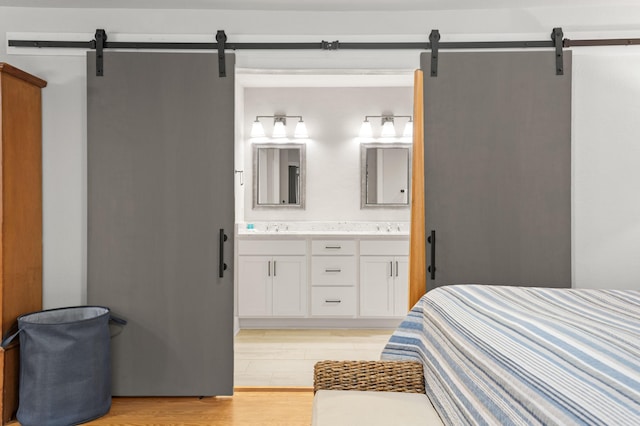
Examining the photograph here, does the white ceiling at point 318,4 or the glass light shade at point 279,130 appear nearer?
the white ceiling at point 318,4

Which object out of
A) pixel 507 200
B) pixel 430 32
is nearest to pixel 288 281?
pixel 507 200

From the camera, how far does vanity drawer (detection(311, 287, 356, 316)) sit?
4430 millimetres

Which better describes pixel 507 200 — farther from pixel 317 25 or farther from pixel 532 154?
pixel 317 25

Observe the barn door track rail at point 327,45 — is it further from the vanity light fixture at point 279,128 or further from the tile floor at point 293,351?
the tile floor at point 293,351

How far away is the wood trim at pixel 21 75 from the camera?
2492mm

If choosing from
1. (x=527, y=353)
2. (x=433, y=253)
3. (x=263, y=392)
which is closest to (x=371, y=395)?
(x=527, y=353)

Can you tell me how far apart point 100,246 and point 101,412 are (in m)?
0.96

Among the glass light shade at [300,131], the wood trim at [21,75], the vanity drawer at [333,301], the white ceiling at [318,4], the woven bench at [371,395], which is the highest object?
the white ceiling at [318,4]

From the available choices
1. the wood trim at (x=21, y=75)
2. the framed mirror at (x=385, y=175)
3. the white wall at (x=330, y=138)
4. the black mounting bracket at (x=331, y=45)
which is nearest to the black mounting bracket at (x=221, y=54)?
the black mounting bracket at (x=331, y=45)

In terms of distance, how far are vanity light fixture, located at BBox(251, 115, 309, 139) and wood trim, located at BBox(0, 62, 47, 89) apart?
7.60 ft

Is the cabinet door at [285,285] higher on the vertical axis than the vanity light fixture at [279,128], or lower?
lower

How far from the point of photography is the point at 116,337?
2.87 metres

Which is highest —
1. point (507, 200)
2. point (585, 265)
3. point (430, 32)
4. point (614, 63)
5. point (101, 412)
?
point (430, 32)

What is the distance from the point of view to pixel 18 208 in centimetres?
266
